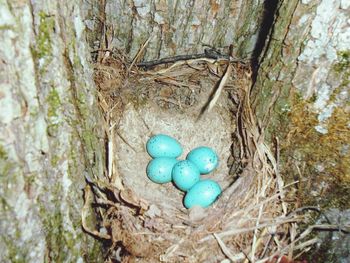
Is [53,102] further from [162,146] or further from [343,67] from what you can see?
[343,67]

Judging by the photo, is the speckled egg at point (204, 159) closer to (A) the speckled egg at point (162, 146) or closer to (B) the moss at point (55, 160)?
(A) the speckled egg at point (162, 146)

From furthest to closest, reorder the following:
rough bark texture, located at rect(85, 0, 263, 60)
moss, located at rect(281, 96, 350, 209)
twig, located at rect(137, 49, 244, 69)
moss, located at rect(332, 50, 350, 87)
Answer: twig, located at rect(137, 49, 244, 69)
rough bark texture, located at rect(85, 0, 263, 60)
moss, located at rect(281, 96, 350, 209)
moss, located at rect(332, 50, 350, 87)

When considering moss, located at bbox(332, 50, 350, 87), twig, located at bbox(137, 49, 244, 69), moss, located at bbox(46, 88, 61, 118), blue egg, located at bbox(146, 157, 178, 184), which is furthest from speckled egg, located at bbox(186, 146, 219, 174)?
moss, located at bbox(46, 88, 61, 118)

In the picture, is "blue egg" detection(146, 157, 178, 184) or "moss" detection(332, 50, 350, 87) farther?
"blue egg" detection(146, 157, 178, 184)

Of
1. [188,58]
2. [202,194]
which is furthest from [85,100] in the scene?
[188,58]

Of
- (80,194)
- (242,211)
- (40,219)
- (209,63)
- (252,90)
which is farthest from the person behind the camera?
(209,63)

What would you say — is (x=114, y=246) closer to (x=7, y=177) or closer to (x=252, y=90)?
(x=7, y=177)

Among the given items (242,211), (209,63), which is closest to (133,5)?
(209,63)

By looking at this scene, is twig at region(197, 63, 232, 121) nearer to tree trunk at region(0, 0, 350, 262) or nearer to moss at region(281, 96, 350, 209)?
tree trunk at region(0, 0, 350, 262)
